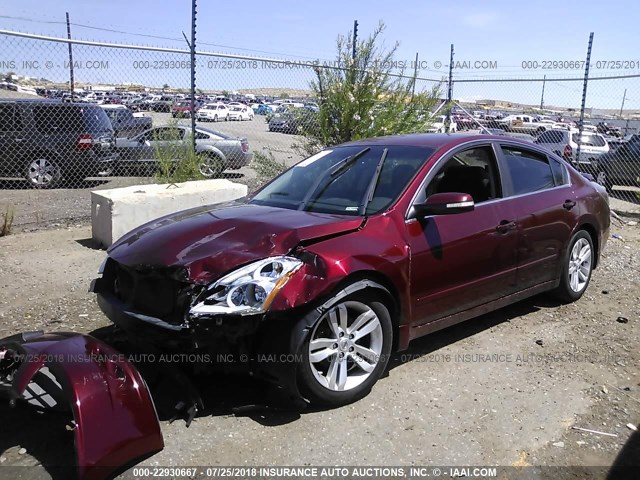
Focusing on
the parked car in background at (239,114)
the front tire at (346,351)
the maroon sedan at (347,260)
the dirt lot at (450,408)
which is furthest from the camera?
the parked car in background at (239,114)

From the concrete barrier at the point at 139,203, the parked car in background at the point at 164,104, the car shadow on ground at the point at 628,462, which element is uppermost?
the parked car in background at the point at 164,104

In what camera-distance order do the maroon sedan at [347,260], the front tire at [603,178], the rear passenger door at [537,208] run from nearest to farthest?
1. the maroon sedan at [347,260]
2. the rear passenger door at [537,208]
3. the front tire at [603,178]

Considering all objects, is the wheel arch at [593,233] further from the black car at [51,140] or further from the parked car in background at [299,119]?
the black car at [51,140]

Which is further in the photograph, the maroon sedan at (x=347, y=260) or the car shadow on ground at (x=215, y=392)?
the car shadow on ground at (x=215, y=392)

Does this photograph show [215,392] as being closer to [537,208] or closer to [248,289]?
[248,289]

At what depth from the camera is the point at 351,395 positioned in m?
3.66

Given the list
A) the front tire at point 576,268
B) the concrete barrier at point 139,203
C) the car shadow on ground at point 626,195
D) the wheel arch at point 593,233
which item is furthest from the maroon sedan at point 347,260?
the car shadow on ground at point 626,195

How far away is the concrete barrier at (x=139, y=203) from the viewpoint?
686 cm

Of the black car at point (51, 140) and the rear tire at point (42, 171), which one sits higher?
the black car at point (51, 140)

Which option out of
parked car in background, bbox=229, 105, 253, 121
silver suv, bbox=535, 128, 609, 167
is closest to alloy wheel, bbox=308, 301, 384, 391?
silver suv, bbox=535, 128, 609, 167

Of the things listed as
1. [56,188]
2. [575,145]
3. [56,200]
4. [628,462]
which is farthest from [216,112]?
[628,462]

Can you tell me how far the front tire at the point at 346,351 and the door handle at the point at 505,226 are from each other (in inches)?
54.0

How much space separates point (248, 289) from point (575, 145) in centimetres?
1511

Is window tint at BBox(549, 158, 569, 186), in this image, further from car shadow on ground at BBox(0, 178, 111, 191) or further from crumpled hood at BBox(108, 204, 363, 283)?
car shadow on ground at BBox(0, 178, 111, 191)
